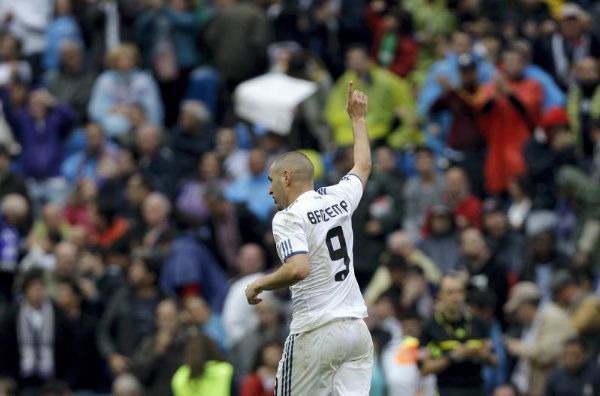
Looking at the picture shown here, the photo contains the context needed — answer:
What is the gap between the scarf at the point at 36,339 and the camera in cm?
1791

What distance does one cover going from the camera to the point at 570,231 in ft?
60.1

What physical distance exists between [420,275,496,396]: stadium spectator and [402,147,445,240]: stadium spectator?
15.7 ft

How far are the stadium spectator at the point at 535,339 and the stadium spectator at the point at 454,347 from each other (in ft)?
7.55

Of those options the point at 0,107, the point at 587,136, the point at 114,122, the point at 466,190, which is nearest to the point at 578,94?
the point at 587,136

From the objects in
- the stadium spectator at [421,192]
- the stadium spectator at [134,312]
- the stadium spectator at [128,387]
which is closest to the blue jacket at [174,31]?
the stadium spectator at [421,192]

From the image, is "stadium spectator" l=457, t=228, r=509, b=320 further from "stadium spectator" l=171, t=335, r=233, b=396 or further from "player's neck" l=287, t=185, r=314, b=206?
"player's neck" l=287, t=185, r=314, b=206

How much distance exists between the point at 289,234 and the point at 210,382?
5257 mm

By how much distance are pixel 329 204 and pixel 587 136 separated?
8683mm

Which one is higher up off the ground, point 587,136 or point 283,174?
point 283,174

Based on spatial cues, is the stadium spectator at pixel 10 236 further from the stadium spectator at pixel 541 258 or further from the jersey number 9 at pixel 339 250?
the jersey number 9 at pixel 339 250

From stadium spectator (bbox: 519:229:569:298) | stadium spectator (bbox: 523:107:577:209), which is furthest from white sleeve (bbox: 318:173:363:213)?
stadium spectator (bbox: 523:107:577:209)

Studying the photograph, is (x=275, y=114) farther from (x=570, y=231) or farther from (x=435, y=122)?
(x=570, y=231)

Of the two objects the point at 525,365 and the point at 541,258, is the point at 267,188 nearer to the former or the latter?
the point at 541,258

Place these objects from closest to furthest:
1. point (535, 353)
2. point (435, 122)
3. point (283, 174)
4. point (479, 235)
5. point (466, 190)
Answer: point (283, 174), point (535, 353), point (479, 235), point (466, 190), point (435, 122)
